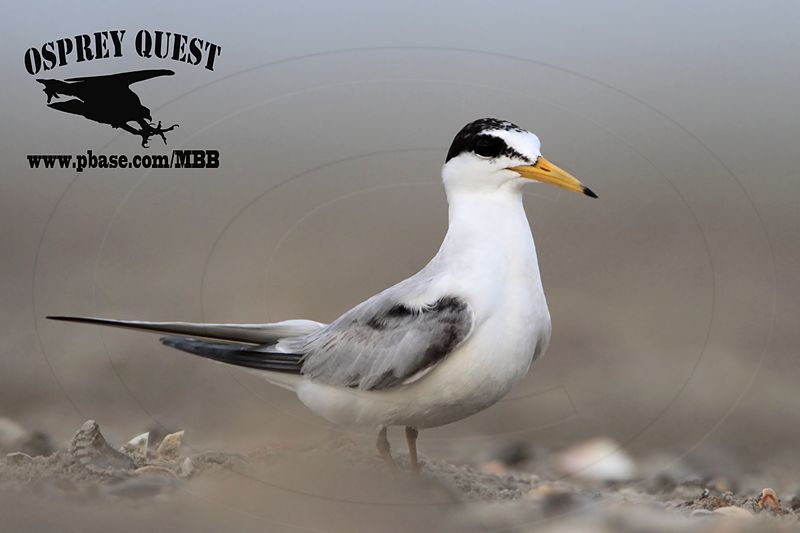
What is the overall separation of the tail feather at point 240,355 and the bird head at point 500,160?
100cm

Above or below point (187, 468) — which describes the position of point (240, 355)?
above

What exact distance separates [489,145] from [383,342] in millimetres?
875

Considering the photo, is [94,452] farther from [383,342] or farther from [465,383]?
[465,383]

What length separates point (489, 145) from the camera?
15.4 feet

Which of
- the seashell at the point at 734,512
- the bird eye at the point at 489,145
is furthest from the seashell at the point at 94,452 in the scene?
the seashell at the point at 734,512

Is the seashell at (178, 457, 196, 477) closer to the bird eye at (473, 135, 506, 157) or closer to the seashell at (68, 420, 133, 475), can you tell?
the seashell at (68, 420, 133, 475)

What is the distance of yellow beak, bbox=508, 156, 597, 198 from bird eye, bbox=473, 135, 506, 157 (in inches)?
4.0

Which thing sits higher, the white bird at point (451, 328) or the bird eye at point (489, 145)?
the bird eye at point (489, 145)

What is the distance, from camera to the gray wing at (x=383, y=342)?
180 inches

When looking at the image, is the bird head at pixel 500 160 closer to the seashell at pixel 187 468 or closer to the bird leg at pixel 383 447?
the bird leg at pixel 383 447

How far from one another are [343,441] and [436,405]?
755 millimetres

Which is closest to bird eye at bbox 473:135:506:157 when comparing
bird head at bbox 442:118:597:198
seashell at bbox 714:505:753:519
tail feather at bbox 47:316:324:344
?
bird head at bbox 442:118:597:198

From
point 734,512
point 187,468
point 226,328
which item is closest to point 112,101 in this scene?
point 226,328

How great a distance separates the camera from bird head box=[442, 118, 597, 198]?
4.68m
